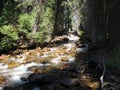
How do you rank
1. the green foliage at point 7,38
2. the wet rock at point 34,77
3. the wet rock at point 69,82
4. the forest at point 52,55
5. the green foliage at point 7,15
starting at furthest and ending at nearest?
the green foliage at point 7,15 < the green foliage at point 7,38 < the wet rock at point 34,77 < the forest at point 52,55 < the wet rock at point 69,82

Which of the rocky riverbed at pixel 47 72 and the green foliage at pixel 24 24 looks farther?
the green foliage at pixel 24 24

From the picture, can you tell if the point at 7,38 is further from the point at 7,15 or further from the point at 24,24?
the point at 7,15

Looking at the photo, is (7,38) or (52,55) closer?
(52,55)

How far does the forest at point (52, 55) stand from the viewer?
10.9 m

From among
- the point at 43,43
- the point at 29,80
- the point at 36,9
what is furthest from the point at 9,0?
the point at 29,80

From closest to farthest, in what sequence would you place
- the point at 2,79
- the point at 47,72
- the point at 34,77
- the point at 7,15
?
the point at 34,77 → the point at 2,79 → the point at 47,72 → the point at 7,15

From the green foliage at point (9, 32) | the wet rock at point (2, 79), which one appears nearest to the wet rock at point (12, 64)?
the wet rock at point (2, 79)

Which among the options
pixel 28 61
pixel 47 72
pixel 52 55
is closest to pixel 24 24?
pixel 52 55

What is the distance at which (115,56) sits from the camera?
12.1 meters

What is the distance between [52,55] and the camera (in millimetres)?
16719

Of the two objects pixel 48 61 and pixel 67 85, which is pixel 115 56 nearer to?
pixel 67 85

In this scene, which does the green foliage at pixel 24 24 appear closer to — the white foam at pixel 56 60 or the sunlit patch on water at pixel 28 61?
the sunlit patch on water at pixel 28 61

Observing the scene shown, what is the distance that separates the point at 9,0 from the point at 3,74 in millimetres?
12673

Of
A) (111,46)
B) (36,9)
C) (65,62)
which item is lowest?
(65,62)
